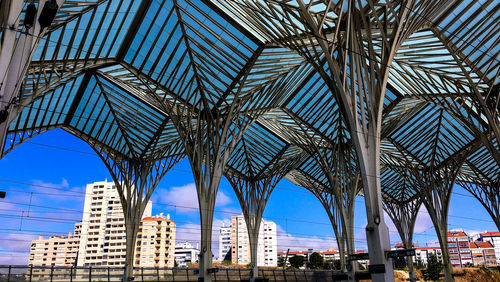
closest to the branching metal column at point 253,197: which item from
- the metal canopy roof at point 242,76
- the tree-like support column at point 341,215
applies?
the metal canopy roof at point 242,76

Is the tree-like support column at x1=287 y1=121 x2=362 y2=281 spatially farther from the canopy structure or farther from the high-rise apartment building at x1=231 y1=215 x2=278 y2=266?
the high-rise apartment building at x1=231 y1=215 x2=278 y2=266

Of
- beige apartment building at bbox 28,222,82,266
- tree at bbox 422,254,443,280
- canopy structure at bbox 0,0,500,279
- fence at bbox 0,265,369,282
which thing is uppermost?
canopy structure at bbox 0,0,500,279

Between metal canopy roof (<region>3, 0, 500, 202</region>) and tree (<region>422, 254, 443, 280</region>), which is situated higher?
metal canopy roof (<region>3, 0, 500, 202</region>)

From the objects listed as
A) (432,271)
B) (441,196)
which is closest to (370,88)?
(441,196)

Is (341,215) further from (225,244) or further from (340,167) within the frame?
(225,244)

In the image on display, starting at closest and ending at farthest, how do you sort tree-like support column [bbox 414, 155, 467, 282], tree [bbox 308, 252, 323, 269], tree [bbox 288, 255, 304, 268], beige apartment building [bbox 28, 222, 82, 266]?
tree-like support column [bbox 414, 155, 467, 282] → tree [bbox 308, 252, 323, 269] → tree [bbox 288, 255, 304, 268] → beige apartment building [bbox 28, 222, 82, 266]

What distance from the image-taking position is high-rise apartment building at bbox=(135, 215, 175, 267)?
358 feet

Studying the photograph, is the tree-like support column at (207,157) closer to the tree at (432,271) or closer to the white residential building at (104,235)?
the tree at (432,271)


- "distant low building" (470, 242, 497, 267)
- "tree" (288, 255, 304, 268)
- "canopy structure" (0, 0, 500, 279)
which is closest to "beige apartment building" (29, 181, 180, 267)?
"tree" (288, 255, 304, 268)

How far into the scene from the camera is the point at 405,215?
58.2 m

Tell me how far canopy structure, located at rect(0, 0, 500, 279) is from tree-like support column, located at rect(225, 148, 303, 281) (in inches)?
50.1

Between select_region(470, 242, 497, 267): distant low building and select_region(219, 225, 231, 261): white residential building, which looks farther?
select_region(219, 225, 231, 261): white residential building

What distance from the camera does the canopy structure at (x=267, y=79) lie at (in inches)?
651

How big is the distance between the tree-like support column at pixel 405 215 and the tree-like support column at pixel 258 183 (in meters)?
21.1
